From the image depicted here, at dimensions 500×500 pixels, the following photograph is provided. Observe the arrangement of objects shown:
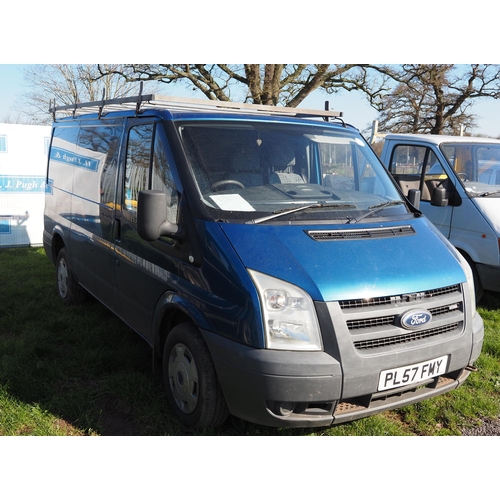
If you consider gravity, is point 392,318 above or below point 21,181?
below

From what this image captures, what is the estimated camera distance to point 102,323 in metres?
5.51

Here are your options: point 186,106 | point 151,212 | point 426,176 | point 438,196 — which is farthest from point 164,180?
point 426,176

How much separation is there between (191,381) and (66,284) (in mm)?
3500

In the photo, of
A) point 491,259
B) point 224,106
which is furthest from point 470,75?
point 224,106

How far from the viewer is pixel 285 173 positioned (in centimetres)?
391

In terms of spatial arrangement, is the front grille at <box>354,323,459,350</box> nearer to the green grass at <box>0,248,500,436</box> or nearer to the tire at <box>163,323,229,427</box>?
the green grass at <box>0,248,500,436</box>

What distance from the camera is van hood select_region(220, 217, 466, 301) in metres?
2.87

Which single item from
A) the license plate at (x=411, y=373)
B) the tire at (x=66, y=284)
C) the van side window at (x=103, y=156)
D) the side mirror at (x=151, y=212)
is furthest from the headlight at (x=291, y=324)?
the tire at (x=66, y=284)

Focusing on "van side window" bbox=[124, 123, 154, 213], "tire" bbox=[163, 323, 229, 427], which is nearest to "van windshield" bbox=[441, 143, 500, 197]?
"van side window" bbox=[124, 123, 154, 213]

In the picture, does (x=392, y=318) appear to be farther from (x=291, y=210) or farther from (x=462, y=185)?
(x=462, y=185)

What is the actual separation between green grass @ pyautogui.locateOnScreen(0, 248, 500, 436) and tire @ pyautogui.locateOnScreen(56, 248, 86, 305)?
270 millimetres

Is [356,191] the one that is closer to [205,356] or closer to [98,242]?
[205,356]

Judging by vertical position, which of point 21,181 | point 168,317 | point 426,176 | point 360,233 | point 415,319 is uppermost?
point 426,176

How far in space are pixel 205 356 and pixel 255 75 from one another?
15048mm
